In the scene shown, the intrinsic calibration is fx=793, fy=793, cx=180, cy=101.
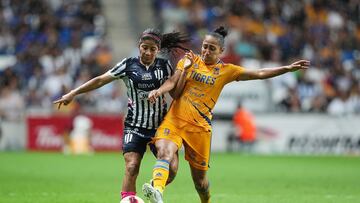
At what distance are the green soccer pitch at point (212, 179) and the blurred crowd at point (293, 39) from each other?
345cm

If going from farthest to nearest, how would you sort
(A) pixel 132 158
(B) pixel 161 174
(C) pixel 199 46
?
(C) pixel 199 46 → (A) pixel 132 158 → (B) pixel 161 174

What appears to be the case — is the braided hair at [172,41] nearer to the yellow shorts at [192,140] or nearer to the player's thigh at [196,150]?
the yellow shorts at [192,140]

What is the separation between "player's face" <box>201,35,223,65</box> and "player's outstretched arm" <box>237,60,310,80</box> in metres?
0.44

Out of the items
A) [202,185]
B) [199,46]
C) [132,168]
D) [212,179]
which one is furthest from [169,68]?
[199,46]

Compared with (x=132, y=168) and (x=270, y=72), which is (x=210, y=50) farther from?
(x=132, y=168)

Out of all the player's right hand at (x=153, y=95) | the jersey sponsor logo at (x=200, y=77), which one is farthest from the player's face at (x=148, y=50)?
the player's right hand at (x=153, y=95)

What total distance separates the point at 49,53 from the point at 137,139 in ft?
64.0

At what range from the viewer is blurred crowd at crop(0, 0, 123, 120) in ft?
90.6

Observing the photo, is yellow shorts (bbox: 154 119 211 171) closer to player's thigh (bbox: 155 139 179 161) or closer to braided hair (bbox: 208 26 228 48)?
player's thigh (bbox: 155 139 179 161)

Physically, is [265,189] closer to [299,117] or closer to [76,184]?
[76,184]

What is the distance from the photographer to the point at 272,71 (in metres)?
10.5

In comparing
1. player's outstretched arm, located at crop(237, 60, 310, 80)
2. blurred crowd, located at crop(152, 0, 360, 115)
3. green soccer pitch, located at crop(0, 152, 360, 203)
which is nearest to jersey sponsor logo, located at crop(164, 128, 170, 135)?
player's outstretched arm, located at crop(237, 60, 310, 80)

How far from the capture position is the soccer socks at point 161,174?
954cm

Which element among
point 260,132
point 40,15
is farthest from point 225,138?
point 40,15
